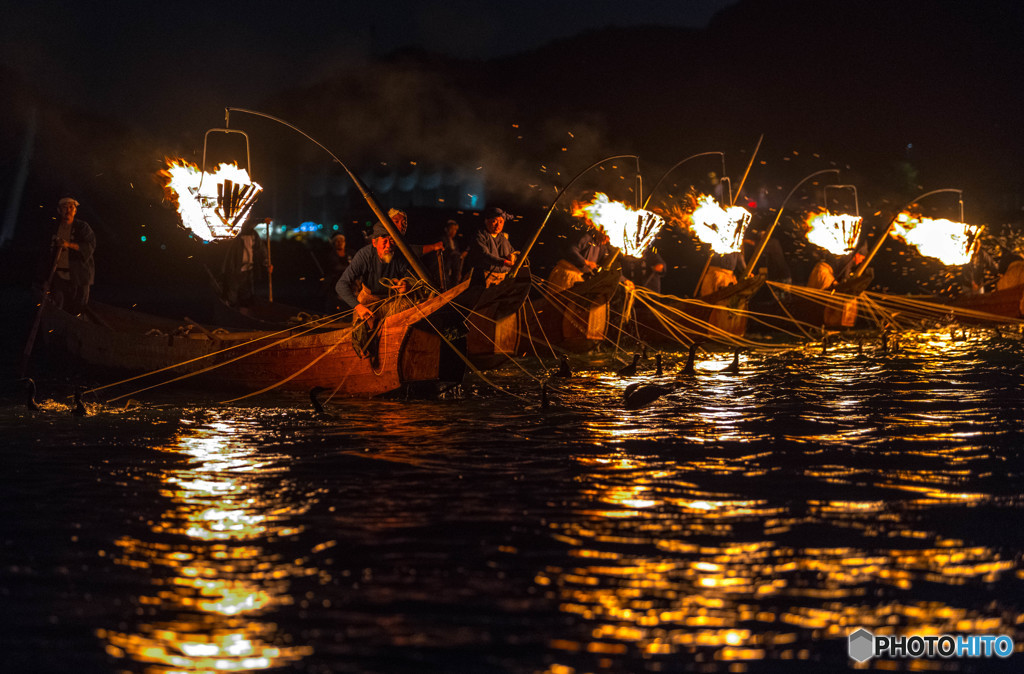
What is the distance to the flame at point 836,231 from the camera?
64.4ft

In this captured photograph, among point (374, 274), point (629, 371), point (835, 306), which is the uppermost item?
point (374, 274)

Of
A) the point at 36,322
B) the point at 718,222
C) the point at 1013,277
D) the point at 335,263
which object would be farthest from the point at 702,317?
the point at 36,322

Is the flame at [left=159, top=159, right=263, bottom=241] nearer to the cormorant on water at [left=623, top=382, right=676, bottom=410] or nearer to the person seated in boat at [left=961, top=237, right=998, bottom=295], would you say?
the cormorant on water at [left=623, top=382, right=676, bottom=410]

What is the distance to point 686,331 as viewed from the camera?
55.3ft

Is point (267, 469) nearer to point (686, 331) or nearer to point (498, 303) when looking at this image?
point (498, 303)

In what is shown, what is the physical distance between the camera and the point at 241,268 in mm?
16703

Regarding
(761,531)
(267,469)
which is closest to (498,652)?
(761,531)

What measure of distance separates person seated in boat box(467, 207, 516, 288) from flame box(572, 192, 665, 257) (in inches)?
69.4

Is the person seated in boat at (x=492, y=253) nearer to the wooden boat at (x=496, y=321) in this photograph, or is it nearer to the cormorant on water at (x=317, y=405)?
the wooden boat at (x=496, y=321)

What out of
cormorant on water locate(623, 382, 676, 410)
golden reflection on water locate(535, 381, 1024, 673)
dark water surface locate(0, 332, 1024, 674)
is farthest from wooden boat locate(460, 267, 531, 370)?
golden reflection on water locate(535, 381, 1024, 673)

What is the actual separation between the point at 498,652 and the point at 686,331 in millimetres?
13223

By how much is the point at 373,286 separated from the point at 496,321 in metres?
1.75

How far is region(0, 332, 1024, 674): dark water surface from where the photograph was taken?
4.10 meters

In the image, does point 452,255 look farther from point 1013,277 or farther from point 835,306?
point 1013,277
